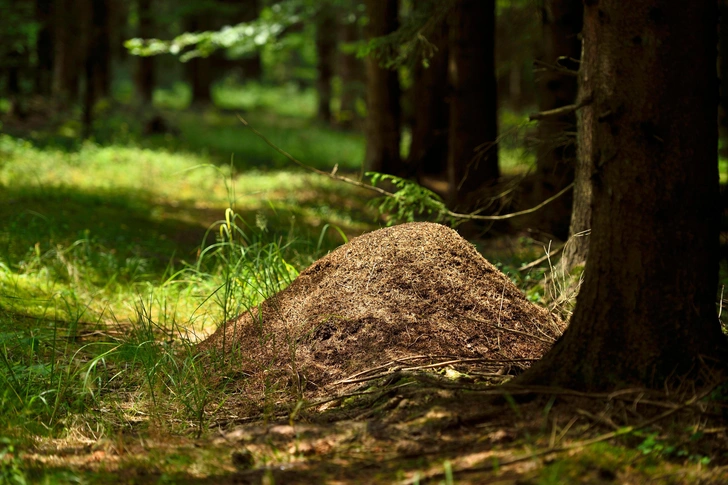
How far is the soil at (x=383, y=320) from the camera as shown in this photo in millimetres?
4340

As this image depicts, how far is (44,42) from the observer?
1770cm

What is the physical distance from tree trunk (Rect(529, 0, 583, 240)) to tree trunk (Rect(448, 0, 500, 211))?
89 cm

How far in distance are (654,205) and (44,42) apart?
1746 cm

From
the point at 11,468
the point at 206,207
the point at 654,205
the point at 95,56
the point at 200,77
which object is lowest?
the point at 11,468

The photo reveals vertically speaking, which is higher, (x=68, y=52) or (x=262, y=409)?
(x=68, y=52)

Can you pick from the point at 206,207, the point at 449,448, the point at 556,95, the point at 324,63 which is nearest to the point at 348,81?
the point at 324,63

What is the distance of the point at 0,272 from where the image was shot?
20.8 ft

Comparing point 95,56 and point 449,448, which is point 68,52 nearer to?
point 95,56

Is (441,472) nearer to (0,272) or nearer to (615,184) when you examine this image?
(615,184)

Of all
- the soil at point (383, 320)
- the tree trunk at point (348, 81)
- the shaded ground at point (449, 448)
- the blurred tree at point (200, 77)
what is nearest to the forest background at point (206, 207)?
the shaded ground at point (449, 448)

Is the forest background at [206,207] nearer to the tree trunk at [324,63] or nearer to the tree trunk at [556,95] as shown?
the tree trunk at [556,95]

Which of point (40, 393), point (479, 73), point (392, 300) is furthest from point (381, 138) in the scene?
point (40, 393)

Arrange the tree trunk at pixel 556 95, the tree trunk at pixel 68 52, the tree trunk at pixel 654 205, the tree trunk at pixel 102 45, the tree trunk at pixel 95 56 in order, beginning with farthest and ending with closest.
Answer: the tree trunk at pixel 68 52, the tree trunk at pixel 102 45, the tree trunk at pixel 95 56, the tree trunk at pixel 556 95, the tree trunk at pixel 654 205

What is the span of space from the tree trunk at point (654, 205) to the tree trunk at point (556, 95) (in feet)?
15.8
